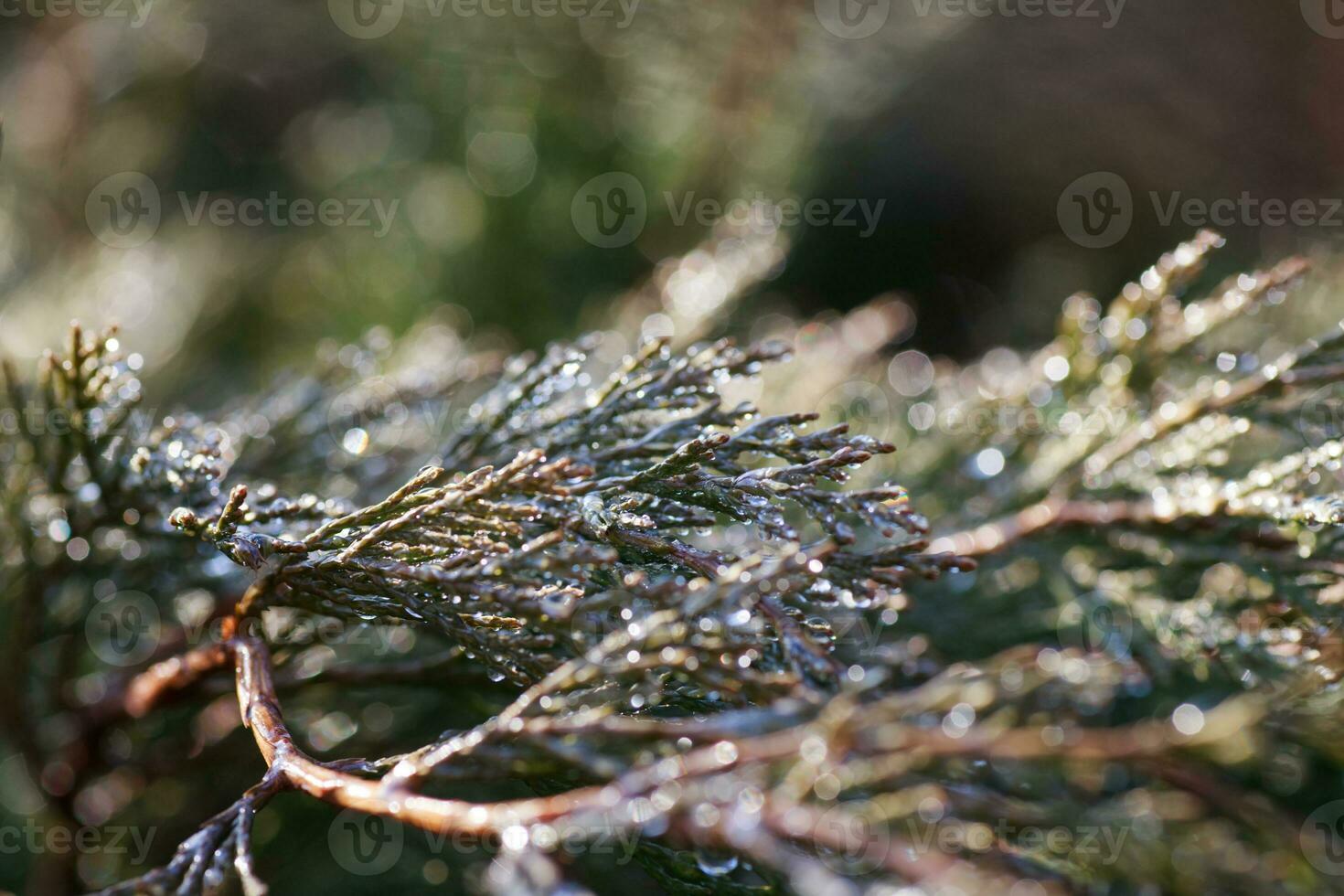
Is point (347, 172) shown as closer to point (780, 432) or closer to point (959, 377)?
point (959, 377)

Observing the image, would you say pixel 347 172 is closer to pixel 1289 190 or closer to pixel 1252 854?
pixel 1252 854

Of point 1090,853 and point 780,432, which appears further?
point 780,432

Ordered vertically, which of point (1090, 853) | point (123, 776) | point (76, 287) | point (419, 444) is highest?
point (1090, 853)

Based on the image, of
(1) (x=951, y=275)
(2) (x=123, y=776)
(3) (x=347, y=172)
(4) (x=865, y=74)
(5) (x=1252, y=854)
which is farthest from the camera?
(1) (x=951, y=275)

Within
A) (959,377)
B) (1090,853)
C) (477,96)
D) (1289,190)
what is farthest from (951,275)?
(1090,853)

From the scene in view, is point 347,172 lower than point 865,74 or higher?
lower

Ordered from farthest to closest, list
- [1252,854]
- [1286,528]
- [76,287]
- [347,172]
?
[347,172] → [76,287] → [1286,528] → [1252,854]

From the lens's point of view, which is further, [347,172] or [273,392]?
[347,172]

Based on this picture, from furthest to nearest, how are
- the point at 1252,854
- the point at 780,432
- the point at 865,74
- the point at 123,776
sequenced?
the point at 865,74
the point at 123,776
the point at 780,432
the point at 1252,854

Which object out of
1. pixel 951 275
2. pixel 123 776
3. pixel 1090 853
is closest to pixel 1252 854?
pixel 1090 853
